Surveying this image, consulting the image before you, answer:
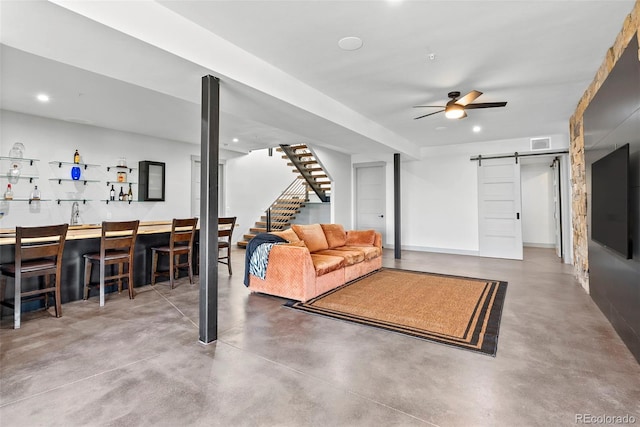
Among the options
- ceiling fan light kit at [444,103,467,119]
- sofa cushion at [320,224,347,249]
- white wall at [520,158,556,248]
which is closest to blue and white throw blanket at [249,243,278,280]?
sofa cushion at [320,224,347,249]

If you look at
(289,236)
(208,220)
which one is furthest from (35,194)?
(208,220)

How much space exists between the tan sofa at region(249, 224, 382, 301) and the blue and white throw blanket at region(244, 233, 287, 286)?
6cm

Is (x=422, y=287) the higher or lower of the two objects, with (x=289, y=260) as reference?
lower

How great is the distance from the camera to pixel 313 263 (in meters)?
4.10

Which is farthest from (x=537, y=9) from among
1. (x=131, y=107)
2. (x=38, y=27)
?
(x=131, y=107)

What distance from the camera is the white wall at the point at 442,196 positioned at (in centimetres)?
755

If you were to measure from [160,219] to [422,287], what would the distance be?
5.59 metres

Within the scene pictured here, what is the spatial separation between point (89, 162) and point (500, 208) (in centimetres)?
858

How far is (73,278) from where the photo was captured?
13.0ft

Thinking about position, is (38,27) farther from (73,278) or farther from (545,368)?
(545,368)

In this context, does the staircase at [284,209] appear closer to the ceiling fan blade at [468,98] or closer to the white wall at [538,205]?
the ceiling fan blade at [468,98]

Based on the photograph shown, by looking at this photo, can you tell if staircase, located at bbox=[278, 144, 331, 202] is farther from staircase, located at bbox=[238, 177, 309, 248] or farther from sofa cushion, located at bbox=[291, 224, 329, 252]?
sofa cushion, located at bbox=[291, 224, 329, 252]

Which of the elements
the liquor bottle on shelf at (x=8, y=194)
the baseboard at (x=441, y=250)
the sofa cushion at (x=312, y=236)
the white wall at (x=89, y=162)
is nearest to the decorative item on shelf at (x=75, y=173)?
the white wall at (x=89, y=162)

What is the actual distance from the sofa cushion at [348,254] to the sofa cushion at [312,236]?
11 centimetres
